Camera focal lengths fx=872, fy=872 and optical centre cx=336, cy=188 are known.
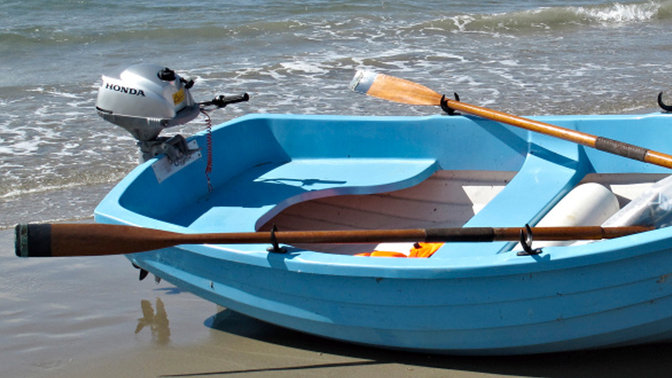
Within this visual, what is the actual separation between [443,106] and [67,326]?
7.27 feet

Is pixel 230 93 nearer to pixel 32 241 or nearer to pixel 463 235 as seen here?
pixel 32 241

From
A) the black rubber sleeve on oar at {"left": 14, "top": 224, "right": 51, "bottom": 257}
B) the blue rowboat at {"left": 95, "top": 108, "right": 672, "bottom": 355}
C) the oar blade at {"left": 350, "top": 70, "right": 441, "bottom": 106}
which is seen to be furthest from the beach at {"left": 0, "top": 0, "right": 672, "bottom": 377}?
the oar blade at {"left": 350, "top": 70, "right": 441, "bottom": 106}

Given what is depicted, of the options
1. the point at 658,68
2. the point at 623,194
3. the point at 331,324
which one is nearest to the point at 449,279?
the point at 331,324

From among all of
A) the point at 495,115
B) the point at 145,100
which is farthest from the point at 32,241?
the point at 495,115

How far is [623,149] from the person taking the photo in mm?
3781

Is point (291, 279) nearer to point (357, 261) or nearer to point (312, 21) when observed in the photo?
point (357, 261)

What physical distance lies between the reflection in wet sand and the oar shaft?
1.84m

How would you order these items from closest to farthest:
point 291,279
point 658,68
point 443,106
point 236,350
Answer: point 291,279 < point 236,350 < point 443,106 < point 658,68

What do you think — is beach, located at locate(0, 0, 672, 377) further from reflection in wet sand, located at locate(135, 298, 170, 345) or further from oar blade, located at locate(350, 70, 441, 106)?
oar blade, located at locate(350, 70, 441, 106)

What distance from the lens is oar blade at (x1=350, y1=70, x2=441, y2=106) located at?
192 inches

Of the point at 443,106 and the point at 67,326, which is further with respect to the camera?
the point at 443,106

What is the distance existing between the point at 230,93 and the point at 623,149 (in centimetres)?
589

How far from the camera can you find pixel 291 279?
3.40m

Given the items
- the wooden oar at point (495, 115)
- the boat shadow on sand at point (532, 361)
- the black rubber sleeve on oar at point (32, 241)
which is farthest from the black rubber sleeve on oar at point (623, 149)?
the black rubber sleeve on oar at point (32, 241)
